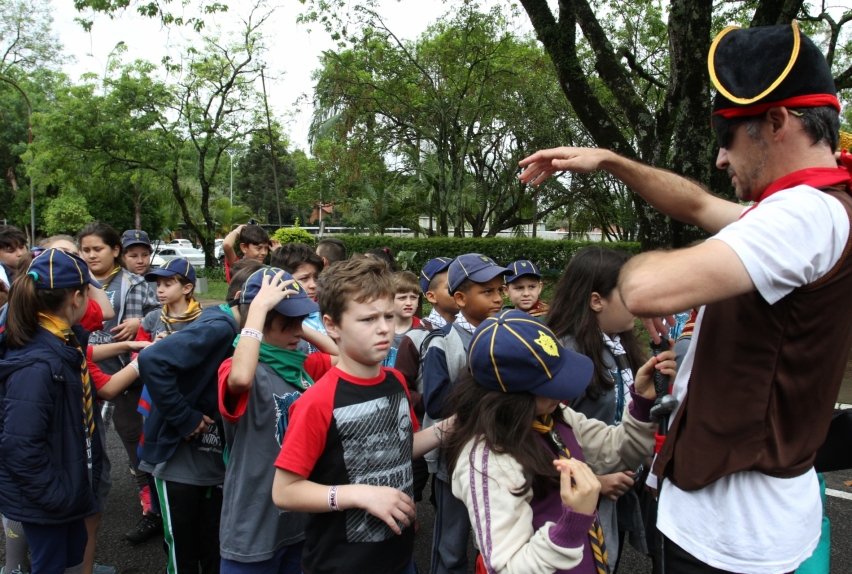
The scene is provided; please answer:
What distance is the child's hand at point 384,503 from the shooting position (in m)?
1.96

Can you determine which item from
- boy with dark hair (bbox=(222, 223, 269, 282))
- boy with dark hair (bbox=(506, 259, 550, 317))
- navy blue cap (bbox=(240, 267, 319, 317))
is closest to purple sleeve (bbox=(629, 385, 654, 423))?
navy blue cap (bbox=(240, 267, 319, 317))

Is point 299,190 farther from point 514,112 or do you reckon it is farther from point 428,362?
point 428,362

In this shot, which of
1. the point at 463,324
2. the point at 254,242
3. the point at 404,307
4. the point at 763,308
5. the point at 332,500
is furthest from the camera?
the point at 254,242

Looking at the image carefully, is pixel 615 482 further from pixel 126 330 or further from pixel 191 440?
pixel 126 330

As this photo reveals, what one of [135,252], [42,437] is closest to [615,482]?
[42,437]

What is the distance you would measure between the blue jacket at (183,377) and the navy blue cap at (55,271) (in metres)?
0.53

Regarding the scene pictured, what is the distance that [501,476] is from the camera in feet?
5.77

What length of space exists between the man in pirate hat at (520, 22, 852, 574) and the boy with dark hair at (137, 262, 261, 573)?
6.57ft

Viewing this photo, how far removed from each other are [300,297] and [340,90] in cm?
1539

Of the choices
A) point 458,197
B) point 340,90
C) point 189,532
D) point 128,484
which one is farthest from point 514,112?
point 189,532

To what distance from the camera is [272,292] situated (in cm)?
254

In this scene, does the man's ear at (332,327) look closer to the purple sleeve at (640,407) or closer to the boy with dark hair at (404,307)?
the purple sleeve at (640,407)

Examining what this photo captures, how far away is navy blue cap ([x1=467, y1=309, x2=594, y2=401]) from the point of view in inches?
72.9

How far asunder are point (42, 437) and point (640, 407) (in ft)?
7.98
